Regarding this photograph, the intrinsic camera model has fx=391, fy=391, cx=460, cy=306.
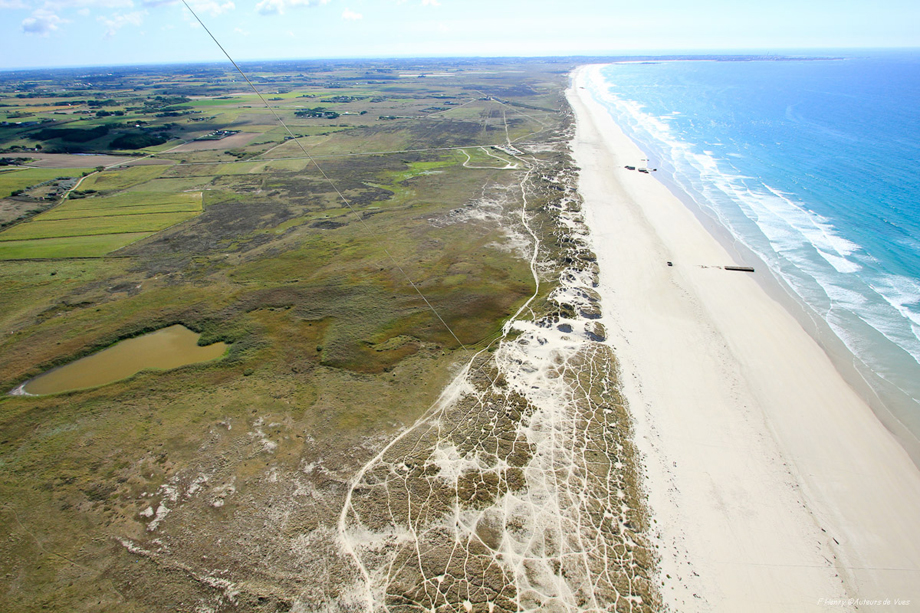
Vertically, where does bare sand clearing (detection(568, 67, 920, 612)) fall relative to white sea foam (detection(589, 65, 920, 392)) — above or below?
below

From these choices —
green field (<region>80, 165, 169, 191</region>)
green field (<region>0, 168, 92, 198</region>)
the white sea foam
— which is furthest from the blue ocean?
green field (<region>0, 168, 92, 198</region>)

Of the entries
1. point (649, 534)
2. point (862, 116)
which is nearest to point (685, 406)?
point (649, 534)

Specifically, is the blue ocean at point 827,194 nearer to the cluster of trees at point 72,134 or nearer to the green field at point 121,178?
the green field at point 121,178

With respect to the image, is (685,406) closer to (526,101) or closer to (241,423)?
(241,423)

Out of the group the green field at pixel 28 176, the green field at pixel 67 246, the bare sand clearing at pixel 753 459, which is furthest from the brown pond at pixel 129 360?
the green field at pixel 28 176

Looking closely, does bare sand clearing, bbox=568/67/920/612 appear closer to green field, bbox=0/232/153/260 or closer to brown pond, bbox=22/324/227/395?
brown pond, bbox=22/324/227/395

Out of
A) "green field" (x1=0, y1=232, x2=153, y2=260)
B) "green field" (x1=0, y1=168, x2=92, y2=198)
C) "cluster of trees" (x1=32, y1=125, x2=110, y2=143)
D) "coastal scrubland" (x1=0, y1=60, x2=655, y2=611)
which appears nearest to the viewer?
"coastal scrubland" (x1=0, y1=60, x2=655, y2=611)

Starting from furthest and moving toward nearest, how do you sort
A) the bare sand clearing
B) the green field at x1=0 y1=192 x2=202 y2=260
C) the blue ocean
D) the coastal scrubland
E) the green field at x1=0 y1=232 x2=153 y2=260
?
the green field at x1=0 y1=192 x2=202 y2=260, the green field at x1=0 y1=232 x2=153 y2=260, the blue ocean, the bare sand clearing, the coastal scrubland
